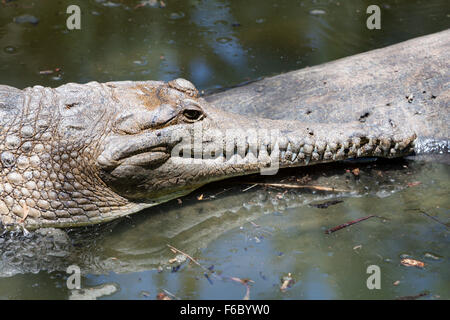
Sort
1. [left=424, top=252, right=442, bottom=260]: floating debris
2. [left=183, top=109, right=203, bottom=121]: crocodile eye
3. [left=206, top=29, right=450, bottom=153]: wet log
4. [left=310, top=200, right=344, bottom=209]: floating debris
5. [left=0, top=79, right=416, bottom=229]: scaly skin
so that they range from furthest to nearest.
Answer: [left=206, top=29, right=450, bottom=153]: wet log, [left=310, top=200, right=344, bottom=209]: floating debris, [left=183, top=109, right=203, bottom=121]: crocodile eye, [left=0, top=79, right=416, bottom=229]: scaly skin, [left=424, top=252, right=442, bottom=260]: floating debris

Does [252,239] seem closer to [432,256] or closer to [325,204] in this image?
[325,204]

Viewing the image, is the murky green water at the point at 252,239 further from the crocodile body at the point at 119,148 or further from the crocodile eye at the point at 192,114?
the crocodile eye at the point at 192,114

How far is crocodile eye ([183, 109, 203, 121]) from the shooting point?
402 centimetres

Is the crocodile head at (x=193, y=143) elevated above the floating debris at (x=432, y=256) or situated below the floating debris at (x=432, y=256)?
above

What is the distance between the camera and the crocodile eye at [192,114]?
4.02 metres

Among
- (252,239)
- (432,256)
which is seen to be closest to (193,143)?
(252,239)

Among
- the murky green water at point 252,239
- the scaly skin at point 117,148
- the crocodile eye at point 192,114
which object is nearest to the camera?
the murky green water at point 252,239

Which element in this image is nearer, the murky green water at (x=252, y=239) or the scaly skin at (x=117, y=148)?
the murky green water at (x=252, y=239)

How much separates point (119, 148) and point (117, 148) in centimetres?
2

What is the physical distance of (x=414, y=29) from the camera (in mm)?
7516

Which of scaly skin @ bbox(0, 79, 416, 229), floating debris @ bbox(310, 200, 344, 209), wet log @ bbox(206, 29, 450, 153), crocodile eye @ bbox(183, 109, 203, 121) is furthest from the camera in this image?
wet log @ bbox(206, 29, 450, 153)

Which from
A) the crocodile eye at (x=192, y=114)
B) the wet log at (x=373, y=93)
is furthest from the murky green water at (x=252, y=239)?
the crocodile eye at (x=192, y=114)

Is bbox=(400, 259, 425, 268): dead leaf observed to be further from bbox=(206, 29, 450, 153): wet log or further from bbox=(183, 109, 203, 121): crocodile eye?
bbox=(183, 109, 203, 121): crocodile eye

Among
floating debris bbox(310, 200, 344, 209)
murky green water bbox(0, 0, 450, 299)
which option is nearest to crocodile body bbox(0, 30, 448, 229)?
murky green water bbox(0, 0, 450, 299)
